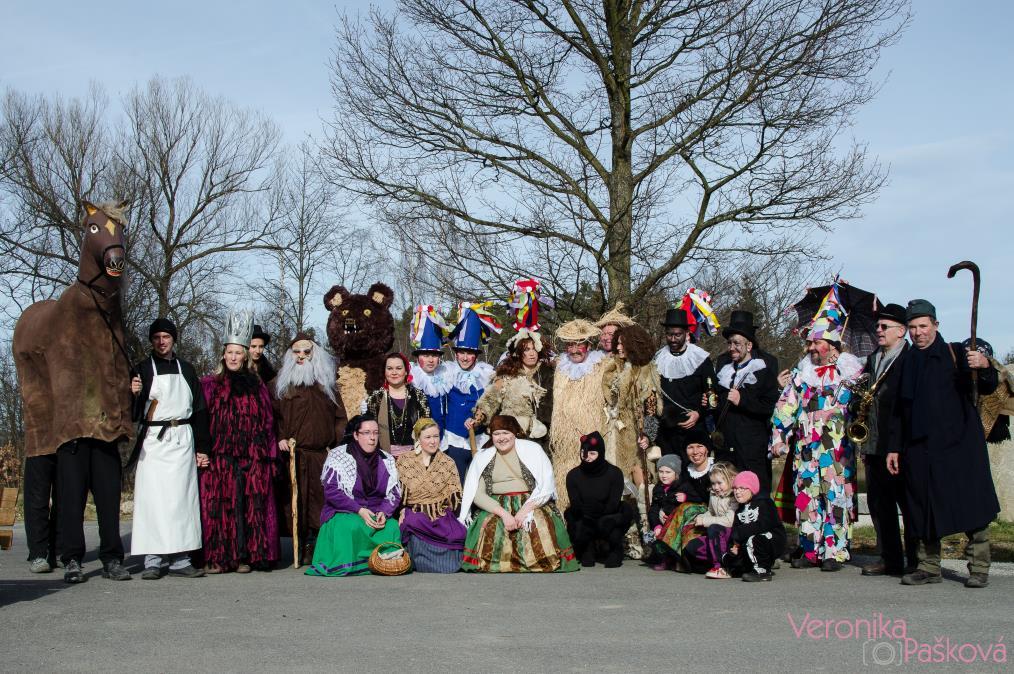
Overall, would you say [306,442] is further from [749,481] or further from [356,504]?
[749,481]

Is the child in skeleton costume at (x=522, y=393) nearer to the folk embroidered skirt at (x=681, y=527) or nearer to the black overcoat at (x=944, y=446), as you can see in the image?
the folk embroidered skirt at (x=681, y=527)

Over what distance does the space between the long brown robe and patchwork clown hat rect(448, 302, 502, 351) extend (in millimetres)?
1521

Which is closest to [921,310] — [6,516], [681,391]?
[681,391]

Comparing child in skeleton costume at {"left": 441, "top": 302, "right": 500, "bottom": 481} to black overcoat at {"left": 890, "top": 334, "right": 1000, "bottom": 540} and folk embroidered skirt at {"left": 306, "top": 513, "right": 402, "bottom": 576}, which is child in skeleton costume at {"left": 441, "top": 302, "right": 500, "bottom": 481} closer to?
folk embroidered skirt at {"left": 306, "top": 513, "right": 402, "bottom": 576}

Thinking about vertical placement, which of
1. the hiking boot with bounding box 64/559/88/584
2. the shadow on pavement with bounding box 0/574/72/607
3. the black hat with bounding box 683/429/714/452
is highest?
the black hat with bounding box 683/429/714/452

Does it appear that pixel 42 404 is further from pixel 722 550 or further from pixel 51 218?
pixel 51 218

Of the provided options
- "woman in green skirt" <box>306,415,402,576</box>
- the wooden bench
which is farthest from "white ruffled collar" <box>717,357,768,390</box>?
the wooden bench

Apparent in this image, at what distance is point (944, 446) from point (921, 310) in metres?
1.01

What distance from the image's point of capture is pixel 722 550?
805 cm

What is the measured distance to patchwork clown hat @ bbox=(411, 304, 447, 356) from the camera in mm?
10008

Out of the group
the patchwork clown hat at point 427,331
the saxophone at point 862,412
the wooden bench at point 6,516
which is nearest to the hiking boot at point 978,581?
the saxophone at point 862,412

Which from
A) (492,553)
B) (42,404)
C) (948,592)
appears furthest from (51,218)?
(948,592)

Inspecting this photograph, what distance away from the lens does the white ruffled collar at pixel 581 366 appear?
31.0 feet

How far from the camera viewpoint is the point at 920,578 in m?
7.60
